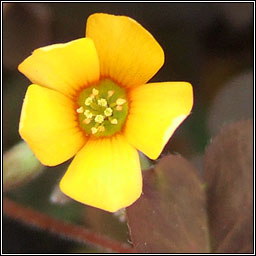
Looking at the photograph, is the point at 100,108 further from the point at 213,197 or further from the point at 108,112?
the point at 213,197

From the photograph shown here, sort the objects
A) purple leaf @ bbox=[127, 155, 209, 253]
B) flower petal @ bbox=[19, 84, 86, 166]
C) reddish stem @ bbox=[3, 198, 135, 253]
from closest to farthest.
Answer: flower petal @ bbox=[19, 84, 86, 166] < purple leaf @ bbox=[127, 155, 209, 253] < reddish stem @ bbox=[3, 198, 135, 253]

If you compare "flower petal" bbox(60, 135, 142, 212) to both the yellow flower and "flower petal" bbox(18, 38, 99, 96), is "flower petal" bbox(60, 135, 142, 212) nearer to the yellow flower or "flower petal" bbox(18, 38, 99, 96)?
the yellow flower

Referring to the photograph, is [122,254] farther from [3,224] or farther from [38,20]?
[38,20]

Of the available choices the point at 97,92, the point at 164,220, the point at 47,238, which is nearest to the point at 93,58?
the point at 97,92

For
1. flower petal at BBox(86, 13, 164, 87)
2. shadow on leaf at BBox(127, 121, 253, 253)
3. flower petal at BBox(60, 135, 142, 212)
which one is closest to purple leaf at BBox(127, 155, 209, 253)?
shadow on leaf at BBox(127, 121, 253, 253)

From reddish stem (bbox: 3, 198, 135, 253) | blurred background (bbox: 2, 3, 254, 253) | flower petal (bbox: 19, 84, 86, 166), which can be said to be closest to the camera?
flower petal (bbox: 19, 84, 86, 166)

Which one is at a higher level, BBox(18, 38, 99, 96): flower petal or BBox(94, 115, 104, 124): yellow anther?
BBox(18, 38, 99, 96): flower petal

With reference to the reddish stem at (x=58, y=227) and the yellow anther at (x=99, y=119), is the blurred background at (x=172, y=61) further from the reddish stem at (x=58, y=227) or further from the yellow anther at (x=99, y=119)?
the yellow anther at (x=99, y=119)

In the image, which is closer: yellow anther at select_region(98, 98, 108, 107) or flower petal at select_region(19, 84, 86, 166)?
flower petal at select_region(19, 84, 86, 166)

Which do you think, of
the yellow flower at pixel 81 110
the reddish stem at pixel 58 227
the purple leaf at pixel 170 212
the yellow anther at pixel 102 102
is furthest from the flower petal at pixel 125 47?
the reddish stem at pixel 58 227
